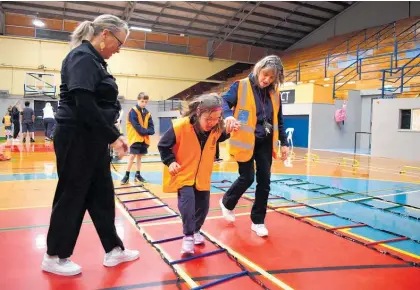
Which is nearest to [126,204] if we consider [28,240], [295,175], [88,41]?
[28,240]

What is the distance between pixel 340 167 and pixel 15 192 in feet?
22.2

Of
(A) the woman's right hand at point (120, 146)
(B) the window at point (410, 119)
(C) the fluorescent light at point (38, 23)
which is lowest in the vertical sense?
(A) the woman's right hand at point (120, 146)

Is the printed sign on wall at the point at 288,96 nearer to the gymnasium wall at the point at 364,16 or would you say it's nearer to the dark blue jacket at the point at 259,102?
the gymnasium wall at the point at 364,16

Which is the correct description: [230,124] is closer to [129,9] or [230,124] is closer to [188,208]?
[188,208]

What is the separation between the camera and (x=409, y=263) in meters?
2.78

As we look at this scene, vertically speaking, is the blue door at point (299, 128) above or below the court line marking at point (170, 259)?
above

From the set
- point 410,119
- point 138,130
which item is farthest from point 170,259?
point 410,119

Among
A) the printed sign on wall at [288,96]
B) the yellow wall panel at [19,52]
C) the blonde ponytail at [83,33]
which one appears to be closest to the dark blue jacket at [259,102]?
the blonde ponytail at [83,33]

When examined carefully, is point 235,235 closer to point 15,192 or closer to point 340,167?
point 15,192

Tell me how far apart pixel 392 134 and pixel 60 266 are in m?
11.2

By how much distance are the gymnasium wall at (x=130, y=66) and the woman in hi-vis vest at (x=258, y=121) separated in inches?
796

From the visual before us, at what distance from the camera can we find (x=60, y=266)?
247 cm

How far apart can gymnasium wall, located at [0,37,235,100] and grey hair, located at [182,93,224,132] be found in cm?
2040

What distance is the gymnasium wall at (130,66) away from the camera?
21703mm
